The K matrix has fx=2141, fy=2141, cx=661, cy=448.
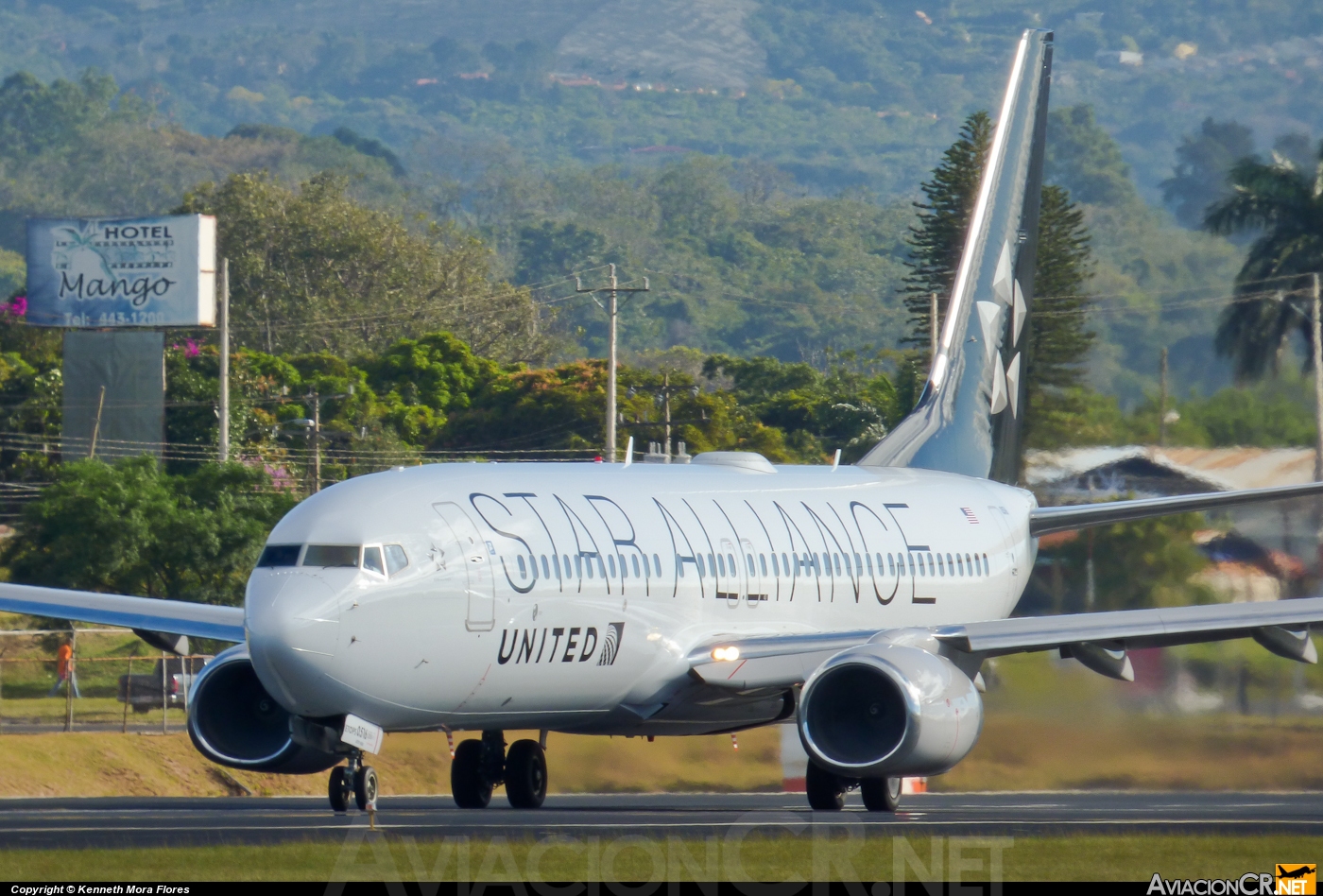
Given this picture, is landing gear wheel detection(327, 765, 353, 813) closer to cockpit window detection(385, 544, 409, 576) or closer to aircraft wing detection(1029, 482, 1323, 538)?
cockpit window detection(385, 544, 409, 576)

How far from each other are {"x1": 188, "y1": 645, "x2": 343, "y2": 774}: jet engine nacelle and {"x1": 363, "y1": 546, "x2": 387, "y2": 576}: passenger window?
2.87 meters

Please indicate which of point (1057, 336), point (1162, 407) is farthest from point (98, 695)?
point (1057, 336)

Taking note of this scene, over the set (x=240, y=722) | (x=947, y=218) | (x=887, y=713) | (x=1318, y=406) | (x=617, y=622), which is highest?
(x=947, y=218)

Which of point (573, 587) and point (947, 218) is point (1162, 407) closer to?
point (947, 218)

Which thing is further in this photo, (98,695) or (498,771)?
(98,695)

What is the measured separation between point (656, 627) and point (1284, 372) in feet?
108

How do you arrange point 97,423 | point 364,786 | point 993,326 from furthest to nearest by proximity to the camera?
point 97,423 < point 993,326 < point 364,786

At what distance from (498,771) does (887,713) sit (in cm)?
459

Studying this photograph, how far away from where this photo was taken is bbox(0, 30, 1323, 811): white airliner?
19.4 meters

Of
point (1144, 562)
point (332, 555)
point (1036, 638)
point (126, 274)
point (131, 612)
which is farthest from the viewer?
point (126, 274)

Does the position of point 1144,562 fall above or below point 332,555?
below

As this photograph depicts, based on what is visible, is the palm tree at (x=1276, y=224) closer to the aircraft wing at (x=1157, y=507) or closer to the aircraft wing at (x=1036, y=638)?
the aircraft wing at (x=1157, y=507)

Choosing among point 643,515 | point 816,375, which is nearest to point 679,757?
point 643,515

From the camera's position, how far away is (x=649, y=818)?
22219 millimetres
